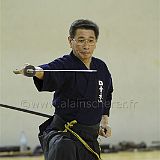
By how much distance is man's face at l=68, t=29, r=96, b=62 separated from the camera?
75.2 inches

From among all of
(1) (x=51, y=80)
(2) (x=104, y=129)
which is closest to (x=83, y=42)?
(1) (x=51, y=80)

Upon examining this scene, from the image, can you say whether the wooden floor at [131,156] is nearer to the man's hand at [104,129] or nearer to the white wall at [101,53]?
the white wall at [101,53]

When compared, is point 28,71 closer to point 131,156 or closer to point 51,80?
point 51,80

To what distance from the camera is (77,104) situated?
1876mm

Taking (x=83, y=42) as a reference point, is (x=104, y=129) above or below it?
below

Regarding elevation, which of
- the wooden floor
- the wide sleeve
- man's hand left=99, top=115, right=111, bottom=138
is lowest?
the wooden floor

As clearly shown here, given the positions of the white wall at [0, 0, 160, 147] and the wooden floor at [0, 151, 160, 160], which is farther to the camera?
the white wall at [0, 0, 160, 147]

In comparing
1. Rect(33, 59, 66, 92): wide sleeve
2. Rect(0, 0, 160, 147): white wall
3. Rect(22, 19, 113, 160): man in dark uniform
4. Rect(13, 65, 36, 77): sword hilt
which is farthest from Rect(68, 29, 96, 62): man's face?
Rect(0, 0, 160, 147): white wall

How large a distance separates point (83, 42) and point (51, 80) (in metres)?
0.28

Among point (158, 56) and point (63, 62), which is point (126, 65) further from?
point (63, 62)

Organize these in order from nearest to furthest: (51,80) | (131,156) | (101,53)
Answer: (51,80), (131,156), (101,53)

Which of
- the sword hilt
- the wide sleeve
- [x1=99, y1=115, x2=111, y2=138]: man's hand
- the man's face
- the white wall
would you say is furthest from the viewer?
the white wall

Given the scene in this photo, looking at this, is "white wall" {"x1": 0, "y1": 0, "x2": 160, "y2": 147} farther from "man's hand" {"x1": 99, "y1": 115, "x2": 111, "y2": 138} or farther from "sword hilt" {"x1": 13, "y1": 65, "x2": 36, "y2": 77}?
"sword hilt" {"x1": 13, "y1": 65, "x2": 36, "y2": 77}

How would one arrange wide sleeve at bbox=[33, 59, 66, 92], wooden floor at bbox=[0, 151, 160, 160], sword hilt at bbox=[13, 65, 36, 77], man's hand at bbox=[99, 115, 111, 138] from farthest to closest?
wooden floor at bbox=[0, 151, 160, 160] < man's hand at bbox=[99, 115, 111, 138] < wide sleeve at bbox=[33, 59, 66, 92] < sword hilt at bbox=[13, 65, 36, 77]
